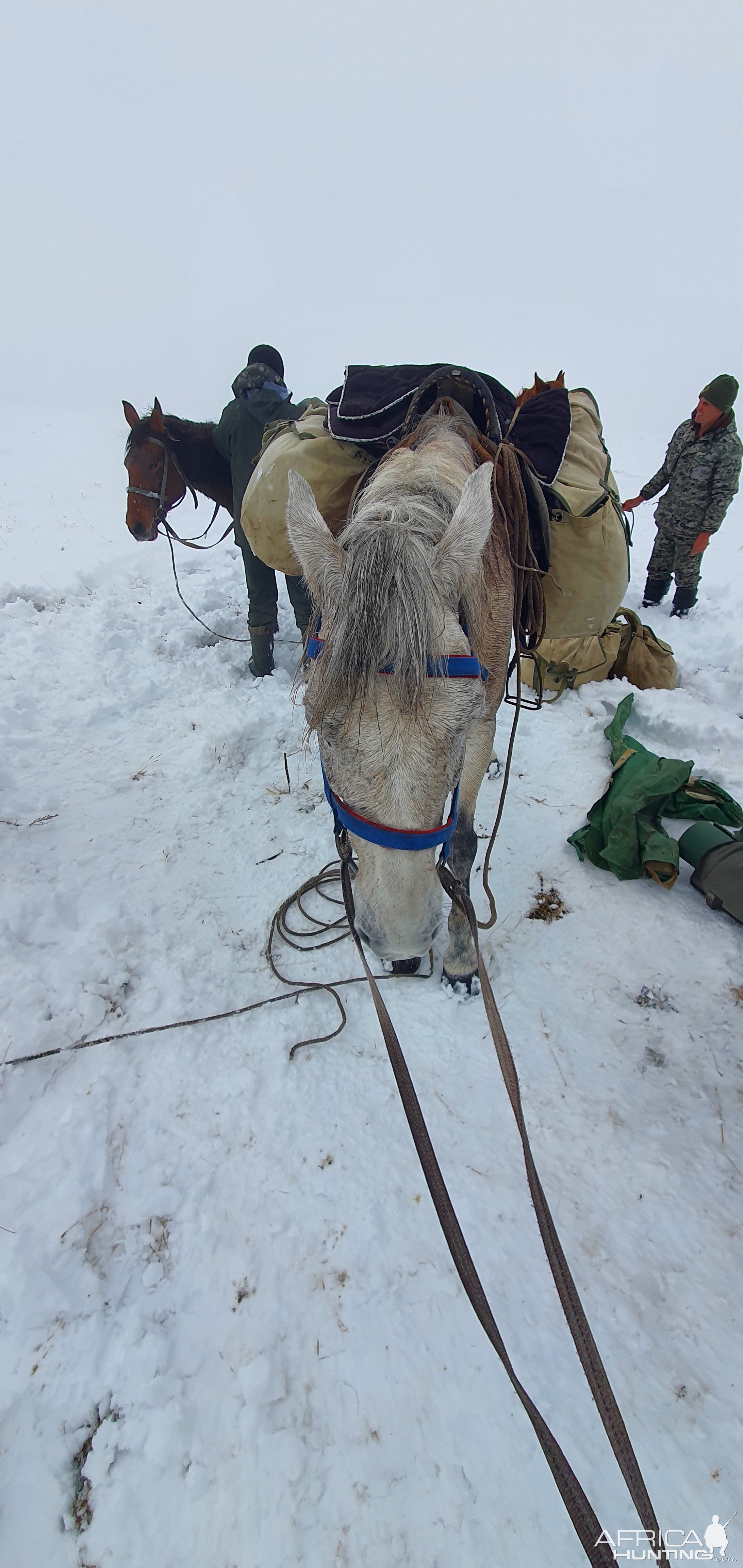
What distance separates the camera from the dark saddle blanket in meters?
2.72

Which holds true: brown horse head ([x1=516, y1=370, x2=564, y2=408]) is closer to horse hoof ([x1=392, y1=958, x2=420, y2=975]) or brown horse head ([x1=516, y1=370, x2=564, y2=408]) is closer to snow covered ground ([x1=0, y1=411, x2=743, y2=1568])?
snow covered ground ([x1=0, y1=411, x2=743, y2=1568])

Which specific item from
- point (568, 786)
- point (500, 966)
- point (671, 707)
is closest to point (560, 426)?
point (568, 786)

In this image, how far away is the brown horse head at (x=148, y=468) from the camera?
529cm

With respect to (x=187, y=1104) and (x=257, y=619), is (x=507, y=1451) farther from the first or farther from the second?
(x=257, y=619)

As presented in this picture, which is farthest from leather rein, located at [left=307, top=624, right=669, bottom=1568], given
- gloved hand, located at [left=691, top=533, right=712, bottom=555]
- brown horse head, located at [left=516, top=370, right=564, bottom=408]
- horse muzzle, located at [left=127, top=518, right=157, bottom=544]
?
gloved hand, located at [left=691, top=533, right=712, bottom=555]

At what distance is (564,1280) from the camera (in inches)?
50.6

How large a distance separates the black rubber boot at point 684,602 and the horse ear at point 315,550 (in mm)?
6010

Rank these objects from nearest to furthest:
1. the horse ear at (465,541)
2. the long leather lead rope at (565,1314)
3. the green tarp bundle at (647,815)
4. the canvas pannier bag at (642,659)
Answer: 1. the long leather lead rope at (565,1314)
2. the horse ear at (465,541)
3. the green tarp bundle at (647,815)
4. the canvas pannier bag at (642,659)

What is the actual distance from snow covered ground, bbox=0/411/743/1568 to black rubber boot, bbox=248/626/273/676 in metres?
1.93

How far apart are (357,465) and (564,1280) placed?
3532 mm

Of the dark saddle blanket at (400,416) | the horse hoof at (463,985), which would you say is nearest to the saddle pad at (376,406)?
the dark saddle blanket at (400,416)

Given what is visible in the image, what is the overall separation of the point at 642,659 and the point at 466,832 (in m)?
3.31

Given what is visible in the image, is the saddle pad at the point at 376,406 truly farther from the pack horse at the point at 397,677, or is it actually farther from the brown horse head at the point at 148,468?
the brown horse head at the point at 148,468

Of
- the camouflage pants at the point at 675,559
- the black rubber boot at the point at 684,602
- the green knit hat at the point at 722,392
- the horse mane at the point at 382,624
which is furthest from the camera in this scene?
the black rubber boot at the point at 684,602
